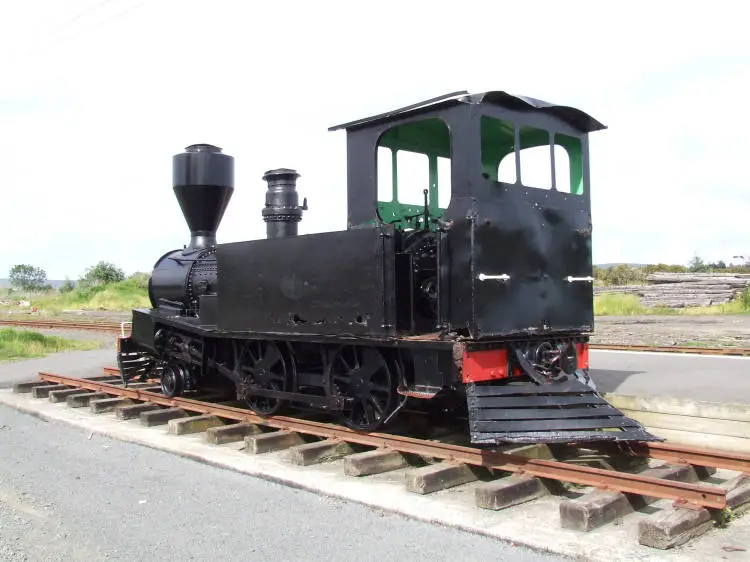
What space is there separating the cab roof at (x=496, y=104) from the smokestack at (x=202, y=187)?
3.65 m

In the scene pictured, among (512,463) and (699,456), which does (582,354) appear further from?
(512,463)

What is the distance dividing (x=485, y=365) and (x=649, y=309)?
20.5 m

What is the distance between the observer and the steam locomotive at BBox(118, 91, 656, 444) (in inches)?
228

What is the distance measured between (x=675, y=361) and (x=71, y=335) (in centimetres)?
1795

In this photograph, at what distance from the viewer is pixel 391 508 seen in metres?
4.81

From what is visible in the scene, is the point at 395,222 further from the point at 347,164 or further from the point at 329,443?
the point at 329,443

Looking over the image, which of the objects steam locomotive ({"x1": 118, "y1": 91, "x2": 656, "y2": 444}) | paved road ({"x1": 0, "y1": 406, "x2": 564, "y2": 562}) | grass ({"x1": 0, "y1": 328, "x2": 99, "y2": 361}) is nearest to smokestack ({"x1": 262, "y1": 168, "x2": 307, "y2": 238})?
steam locomotive ({"x1": 118, "y1": 91, "x2": 656, "y2": 444})

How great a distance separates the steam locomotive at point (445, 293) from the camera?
19.0 feet

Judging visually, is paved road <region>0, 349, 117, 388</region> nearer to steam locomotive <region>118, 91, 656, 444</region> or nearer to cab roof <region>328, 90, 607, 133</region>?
steam locomotive <region>118, 91, 656, 444</region>

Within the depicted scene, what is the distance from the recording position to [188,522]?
464cm

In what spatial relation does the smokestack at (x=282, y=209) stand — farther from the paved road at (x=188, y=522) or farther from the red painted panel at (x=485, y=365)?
the red painted panel at (x=485, y=365)

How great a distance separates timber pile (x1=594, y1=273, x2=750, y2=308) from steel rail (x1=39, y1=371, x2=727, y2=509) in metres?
20.9

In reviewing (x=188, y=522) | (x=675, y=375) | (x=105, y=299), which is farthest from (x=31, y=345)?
(x=105, y=299)

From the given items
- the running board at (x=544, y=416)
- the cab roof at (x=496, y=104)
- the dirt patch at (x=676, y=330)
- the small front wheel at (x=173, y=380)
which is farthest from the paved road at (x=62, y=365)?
the dirt patch at (x=676, y=330)
